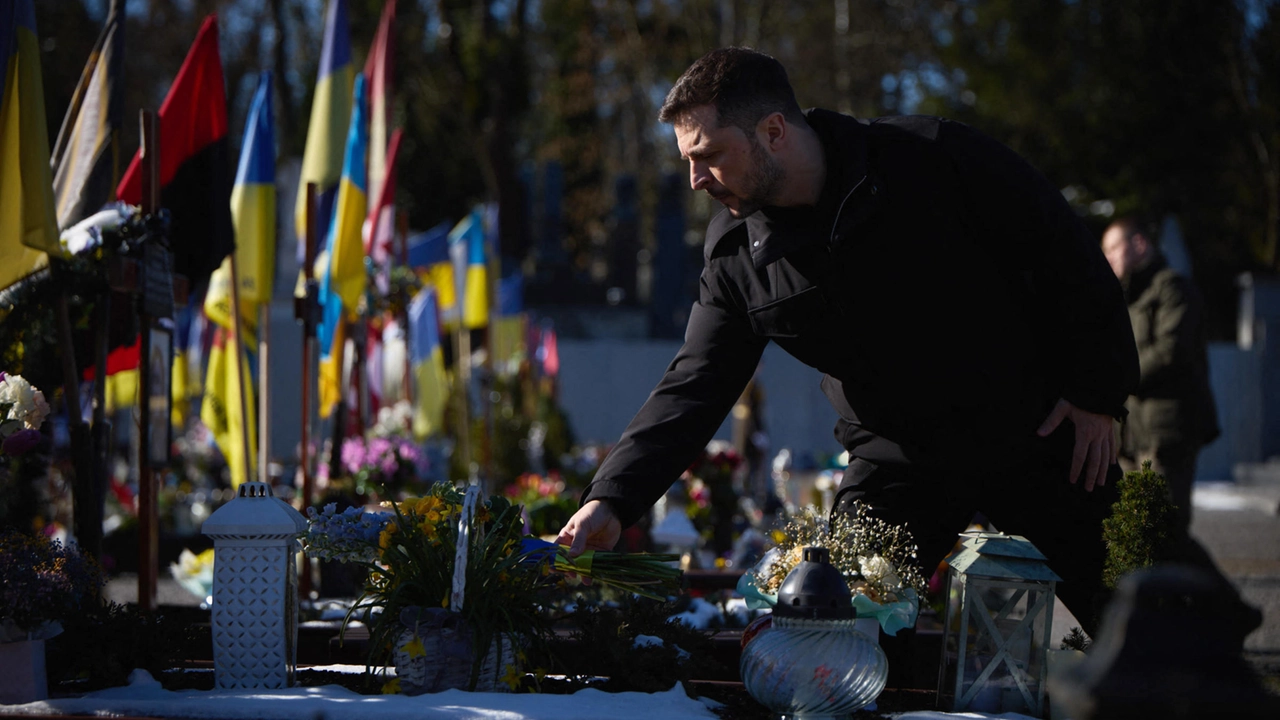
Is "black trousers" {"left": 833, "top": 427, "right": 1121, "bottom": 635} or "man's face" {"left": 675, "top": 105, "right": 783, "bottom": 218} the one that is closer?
"man's face" {"left": 675, "top": 105, "right": 783, "bottom": 218}

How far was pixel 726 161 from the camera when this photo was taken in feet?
9.18

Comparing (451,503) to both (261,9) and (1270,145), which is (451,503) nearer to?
(1270,145)

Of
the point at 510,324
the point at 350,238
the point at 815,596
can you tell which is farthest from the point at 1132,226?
the point at 510,324

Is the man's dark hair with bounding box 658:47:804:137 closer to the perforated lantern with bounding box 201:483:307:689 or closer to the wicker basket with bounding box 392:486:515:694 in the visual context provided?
the wicker basket with bounding box 392:486:515:694

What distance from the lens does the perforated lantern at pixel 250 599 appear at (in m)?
2.79

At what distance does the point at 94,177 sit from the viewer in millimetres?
4785

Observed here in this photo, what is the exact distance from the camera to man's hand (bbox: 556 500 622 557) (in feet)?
9.29

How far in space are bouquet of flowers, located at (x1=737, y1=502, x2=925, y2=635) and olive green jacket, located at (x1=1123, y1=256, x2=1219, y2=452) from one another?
13.8 feet

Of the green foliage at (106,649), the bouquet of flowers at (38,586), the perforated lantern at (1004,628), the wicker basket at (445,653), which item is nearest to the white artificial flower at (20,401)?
the bouquet of flowers at (38,586)

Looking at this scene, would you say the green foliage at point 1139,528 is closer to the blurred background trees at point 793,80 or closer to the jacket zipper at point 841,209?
the jacket zipper at point 841,209

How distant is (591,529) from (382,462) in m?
5.21

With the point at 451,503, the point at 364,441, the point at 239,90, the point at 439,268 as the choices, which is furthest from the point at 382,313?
the point at 239,90

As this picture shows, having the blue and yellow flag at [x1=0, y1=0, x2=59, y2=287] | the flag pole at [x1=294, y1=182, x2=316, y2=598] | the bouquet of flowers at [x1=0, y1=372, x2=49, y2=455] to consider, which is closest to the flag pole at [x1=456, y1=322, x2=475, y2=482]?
the flag pole at [x1=294, y1=182, x2=316, y2=598]

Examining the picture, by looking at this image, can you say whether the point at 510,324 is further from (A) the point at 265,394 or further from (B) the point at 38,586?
(B) the point at 38,586
